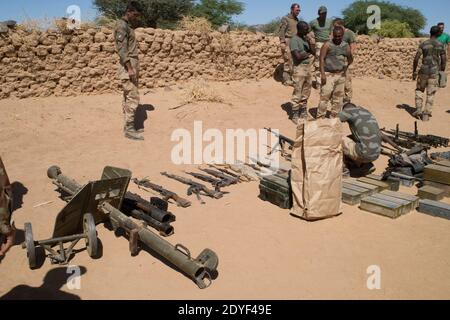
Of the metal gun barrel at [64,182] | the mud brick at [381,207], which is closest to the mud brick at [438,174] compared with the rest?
the mud brick at [381,207]

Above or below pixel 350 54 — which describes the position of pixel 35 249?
below

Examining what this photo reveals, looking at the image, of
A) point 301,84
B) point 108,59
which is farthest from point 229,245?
point 108,59

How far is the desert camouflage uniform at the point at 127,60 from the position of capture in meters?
6.77

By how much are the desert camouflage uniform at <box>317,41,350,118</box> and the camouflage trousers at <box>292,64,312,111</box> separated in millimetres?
454

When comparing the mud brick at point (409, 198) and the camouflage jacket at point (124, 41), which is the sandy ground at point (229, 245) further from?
the camouflage jacket at point (124, 41)

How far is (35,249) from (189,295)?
150 centimetres

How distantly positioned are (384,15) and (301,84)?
21.9 m

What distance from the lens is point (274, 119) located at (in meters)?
8.83

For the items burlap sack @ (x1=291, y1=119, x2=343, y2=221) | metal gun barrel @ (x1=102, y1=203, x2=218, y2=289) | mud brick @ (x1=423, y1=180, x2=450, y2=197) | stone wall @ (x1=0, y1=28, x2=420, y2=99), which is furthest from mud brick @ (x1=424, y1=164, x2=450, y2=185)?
stone wall @ (x1=0, y1=28, x2=420, y2=99)

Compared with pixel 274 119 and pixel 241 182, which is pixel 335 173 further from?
pixel 274 119

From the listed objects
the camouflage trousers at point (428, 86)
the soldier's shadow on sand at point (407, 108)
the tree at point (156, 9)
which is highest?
the tree at point (156, 9)

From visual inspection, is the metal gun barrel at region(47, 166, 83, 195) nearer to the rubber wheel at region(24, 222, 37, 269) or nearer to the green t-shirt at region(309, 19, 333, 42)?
the rubber wheel at region(24, 222, 37, 269)

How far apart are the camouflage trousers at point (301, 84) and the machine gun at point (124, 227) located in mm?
4913
